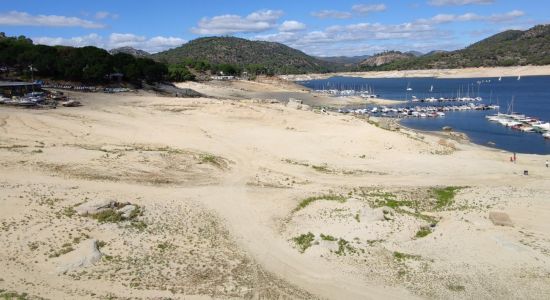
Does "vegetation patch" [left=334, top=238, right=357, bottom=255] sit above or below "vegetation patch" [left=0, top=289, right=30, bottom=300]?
below

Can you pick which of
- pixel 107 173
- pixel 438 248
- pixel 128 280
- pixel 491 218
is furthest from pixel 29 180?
pixel 491 218

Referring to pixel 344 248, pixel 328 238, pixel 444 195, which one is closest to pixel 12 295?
pixel 328 238

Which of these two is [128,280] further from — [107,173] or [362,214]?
[107,173]

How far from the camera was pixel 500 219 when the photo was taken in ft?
95.5

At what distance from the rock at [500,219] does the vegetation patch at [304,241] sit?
11.0m

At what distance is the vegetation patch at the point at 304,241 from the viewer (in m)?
26.2

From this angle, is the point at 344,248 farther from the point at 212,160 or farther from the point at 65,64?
the point at 65,64

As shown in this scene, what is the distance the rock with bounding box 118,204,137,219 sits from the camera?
28225 mm

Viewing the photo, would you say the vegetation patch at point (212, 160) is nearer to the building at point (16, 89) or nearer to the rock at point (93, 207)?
the rock at point (93, 207)

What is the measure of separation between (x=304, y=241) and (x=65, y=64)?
2820 inches

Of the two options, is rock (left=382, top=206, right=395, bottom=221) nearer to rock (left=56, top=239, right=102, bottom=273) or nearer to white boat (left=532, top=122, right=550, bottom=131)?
rock (left=56, top=239, right=102, bottom=273)

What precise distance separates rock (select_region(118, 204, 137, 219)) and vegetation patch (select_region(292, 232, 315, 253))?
31.3ft

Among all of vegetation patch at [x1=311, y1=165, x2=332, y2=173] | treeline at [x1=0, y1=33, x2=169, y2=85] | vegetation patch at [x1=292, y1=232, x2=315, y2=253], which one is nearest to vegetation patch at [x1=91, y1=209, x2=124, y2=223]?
vegetation patch at [x1=292, y1=232, x2=315, y2=253]

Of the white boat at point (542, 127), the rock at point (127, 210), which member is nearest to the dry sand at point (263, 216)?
the rock at point (127, 210)
